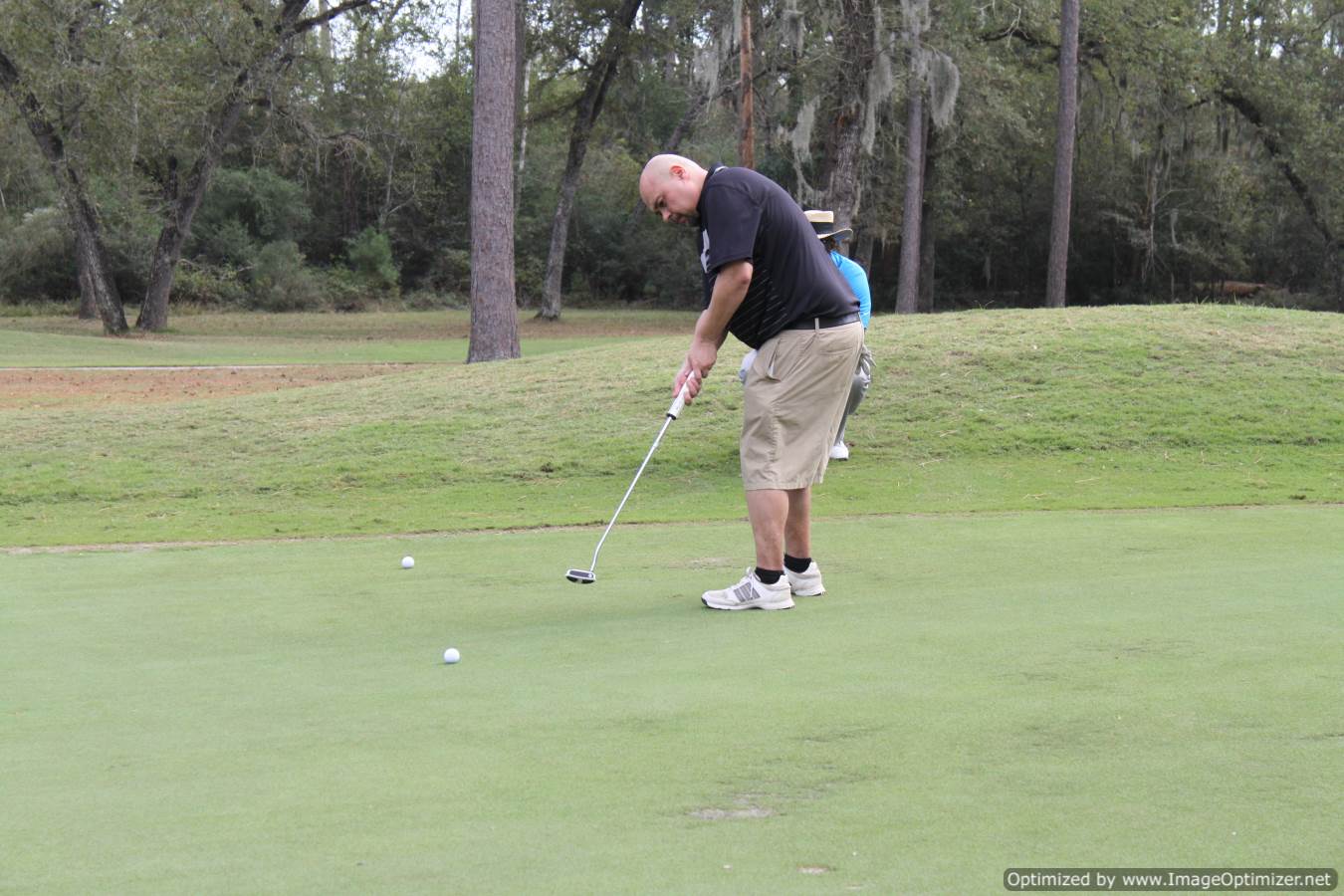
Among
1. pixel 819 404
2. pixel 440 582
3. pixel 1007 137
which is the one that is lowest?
pixel 440 582

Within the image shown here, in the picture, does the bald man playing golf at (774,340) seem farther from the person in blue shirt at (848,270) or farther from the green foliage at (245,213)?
the green foliage at (245,213)

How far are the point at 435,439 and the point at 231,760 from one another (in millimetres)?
10086

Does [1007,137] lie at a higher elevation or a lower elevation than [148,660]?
higher

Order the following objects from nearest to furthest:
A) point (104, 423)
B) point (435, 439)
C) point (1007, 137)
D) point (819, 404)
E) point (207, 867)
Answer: point (207, 867) → point (819, 404) → point (435, 439) → point (104, 423) → point (1007, 137)

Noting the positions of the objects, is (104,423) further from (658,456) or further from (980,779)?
(980,779)

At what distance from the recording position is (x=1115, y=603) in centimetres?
558

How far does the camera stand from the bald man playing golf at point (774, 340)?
581cm

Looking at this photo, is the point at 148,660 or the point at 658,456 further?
the point at 658,456

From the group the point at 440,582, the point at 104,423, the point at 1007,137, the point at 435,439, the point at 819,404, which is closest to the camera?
the point at 819,404

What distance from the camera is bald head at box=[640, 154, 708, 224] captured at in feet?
18.9

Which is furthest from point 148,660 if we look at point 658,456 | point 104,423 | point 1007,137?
point 1007,137

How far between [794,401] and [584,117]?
118ft

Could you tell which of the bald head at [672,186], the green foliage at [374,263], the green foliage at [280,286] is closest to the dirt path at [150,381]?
the bald head at [672,186]

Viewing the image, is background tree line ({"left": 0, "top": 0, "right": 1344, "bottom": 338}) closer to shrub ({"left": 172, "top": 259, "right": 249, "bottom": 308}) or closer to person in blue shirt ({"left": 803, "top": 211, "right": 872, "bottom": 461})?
shrub ({"left": 172, "top": 259, "right": 249, "bottom": 308})
